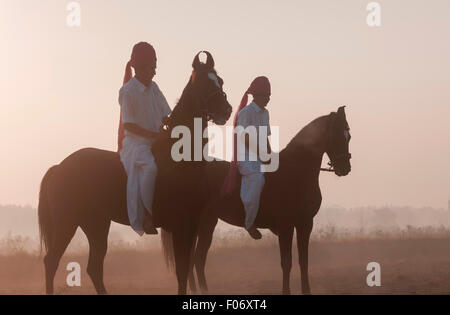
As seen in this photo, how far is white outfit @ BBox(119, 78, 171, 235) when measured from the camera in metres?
9.67

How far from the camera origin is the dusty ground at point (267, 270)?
42.7 ft

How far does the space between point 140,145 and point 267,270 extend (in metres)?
7.15

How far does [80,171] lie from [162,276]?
5.72 meters

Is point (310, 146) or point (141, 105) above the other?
point (141, 105)

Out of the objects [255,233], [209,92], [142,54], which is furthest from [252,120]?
[209,92]

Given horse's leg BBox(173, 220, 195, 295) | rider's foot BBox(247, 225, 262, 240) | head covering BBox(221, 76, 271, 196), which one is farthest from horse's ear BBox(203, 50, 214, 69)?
rider's foot BBox(247, 225, 262, 240)

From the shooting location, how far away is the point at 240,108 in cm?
1260

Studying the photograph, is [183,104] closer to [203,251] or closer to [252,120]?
[252,120]

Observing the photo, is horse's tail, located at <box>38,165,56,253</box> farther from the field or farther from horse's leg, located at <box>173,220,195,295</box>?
horse's leg, located at <box>173,220,195,295</box>

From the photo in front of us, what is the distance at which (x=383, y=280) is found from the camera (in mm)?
13445

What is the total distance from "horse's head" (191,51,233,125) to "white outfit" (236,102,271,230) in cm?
322
